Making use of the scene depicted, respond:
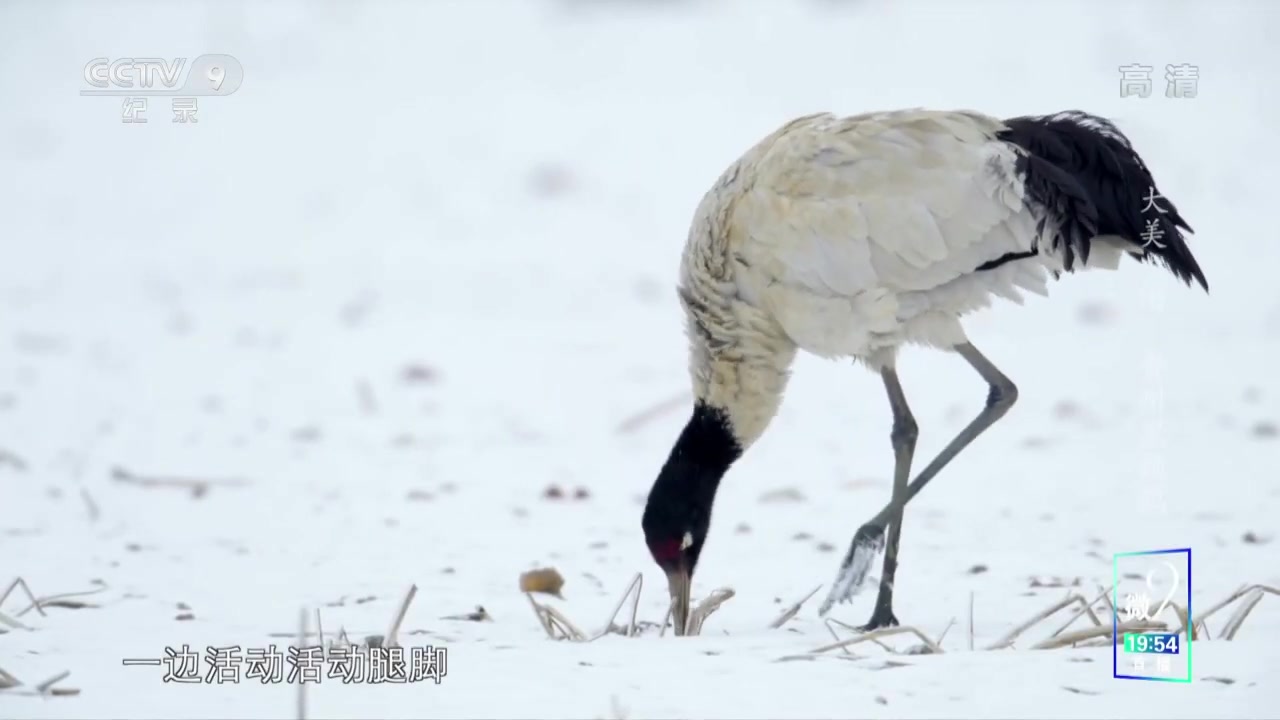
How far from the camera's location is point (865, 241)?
4.85 meters

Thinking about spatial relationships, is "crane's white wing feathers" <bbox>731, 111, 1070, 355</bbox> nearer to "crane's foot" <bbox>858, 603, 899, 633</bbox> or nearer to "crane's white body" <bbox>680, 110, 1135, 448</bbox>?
"crane's white body" <bbox>680, 110, 1135, 448</bbox>

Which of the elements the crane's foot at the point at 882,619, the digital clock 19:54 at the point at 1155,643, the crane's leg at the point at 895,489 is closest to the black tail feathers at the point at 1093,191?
the crane's leg at the point at 895,489

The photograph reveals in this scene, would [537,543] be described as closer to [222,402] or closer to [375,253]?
[222,402]

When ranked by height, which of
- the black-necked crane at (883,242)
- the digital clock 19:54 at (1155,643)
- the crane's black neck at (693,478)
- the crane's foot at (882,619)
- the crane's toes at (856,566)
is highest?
the black-necked crane at (883,242)

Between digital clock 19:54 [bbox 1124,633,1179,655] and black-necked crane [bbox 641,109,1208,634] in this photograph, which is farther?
black-necked crane [bbox 641,109,1208,634]

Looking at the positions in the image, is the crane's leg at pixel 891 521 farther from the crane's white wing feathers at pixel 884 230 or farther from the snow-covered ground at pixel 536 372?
the crane's white wing feathers at pixel 884 230

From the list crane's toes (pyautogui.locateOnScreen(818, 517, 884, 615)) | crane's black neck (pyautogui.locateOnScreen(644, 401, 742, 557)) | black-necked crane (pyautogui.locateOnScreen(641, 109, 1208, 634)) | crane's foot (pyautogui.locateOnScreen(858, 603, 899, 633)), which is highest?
black-necked crane (pyautogui.locateOnScreen(641, 109, 1208, 634))

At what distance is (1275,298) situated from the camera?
10750mm

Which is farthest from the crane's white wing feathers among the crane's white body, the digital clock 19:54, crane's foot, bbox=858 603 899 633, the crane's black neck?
the digital clock 19:54

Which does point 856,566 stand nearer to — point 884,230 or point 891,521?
point 891,521

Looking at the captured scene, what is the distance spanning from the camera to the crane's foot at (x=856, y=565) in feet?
15.9

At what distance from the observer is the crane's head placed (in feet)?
16.3

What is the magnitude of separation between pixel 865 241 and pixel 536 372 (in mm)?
5042

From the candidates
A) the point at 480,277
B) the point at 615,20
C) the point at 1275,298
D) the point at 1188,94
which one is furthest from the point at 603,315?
the point at 615,20
